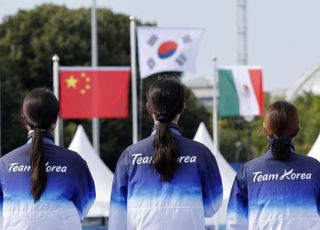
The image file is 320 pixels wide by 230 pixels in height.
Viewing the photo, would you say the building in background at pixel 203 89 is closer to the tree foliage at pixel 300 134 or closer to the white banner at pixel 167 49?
the tree foliage at pixel 300 134

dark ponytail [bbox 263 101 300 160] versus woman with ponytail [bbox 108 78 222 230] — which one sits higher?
dark ponytail [bbox 263 101 300 160]

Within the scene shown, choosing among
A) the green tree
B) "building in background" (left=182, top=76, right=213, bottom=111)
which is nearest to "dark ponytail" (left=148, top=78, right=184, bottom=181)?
the green tree

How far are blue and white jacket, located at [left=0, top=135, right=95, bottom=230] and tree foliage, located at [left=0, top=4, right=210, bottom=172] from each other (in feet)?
115

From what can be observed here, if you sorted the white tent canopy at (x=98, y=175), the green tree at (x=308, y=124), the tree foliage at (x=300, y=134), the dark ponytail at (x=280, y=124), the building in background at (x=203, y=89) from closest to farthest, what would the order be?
the dark ponytail at (x=280, y=124)
the white tent canopy at (x=98, y=175)
the green tree at (x=308, y=124)
the tree foliage at (x=300, y=134)
the building in background at (x=203, y=89)

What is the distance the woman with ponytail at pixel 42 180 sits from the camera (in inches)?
253

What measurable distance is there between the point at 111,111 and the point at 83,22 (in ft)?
75.4

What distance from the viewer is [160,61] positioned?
75.2ft

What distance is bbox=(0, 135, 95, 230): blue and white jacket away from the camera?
643 centimetres

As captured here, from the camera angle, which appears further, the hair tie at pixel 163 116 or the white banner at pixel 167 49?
the white banner at pixel 167 49

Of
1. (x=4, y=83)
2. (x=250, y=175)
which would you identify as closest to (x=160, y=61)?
(x=250, y=175)

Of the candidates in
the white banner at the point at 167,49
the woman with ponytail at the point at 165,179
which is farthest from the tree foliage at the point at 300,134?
the woman with ponytail at the point at 165,179

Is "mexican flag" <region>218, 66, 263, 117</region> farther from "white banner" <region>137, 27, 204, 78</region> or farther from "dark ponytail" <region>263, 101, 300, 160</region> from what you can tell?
"dark ponytail" <region>263, 101, 300, 160</region>

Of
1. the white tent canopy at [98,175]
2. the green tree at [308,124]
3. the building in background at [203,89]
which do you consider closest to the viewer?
the white tent canopy at [98,175]

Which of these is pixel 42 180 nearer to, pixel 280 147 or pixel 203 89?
pixel 280 147
